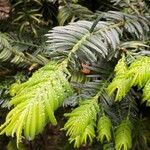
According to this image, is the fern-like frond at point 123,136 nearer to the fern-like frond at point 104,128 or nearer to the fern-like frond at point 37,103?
the fern-like frond at point 104,128

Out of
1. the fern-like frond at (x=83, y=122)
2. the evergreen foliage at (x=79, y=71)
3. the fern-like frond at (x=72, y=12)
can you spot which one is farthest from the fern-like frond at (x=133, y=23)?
the fern-like frond at (x=83, y=122)

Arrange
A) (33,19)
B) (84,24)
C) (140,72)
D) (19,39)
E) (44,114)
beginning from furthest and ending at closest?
(33,19) → (19,39) → (84,24) → (140,72) → (44,114)

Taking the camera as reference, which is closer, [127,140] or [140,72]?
[140,72]

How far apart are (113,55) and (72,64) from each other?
0.96 feet

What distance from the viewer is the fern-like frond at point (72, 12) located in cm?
181

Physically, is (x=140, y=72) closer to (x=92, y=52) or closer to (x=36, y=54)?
(x=92, y=52)

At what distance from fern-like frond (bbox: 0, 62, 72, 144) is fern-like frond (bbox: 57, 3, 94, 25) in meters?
0.78

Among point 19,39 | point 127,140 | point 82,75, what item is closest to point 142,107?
point 82,75

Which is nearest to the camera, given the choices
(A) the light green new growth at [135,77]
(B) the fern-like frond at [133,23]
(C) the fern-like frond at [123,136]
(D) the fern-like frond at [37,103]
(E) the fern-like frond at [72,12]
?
(D) the fern-like frond at [37,103]

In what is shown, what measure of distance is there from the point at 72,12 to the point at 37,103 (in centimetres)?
98

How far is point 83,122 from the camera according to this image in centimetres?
116

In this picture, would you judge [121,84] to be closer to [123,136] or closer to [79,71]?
[123,136]

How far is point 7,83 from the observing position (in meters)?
1.65

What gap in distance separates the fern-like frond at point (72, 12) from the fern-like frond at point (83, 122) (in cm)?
69
